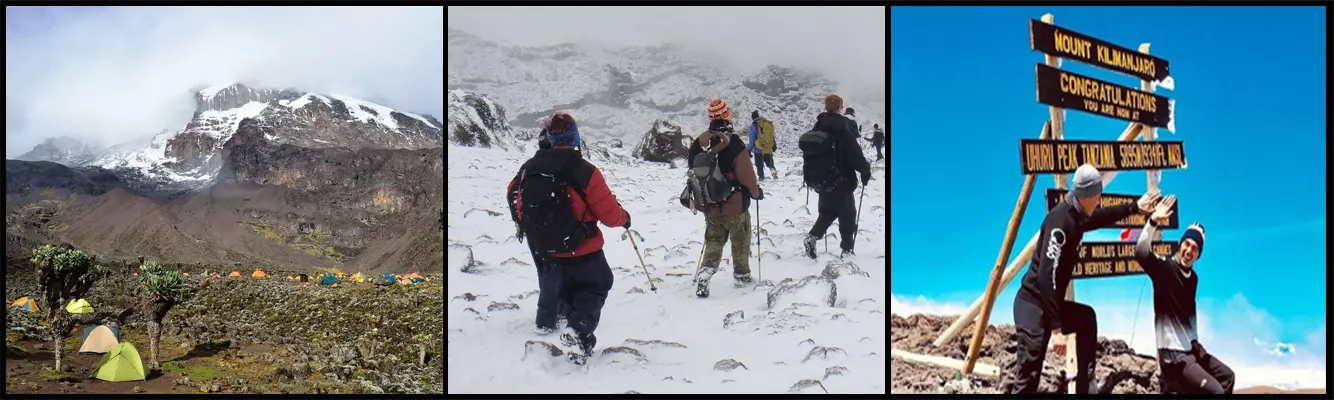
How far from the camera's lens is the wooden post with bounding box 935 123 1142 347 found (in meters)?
7.14

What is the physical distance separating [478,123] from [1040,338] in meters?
5.19

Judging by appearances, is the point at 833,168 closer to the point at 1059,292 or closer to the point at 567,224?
the point at 1059,292

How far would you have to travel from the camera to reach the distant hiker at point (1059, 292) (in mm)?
6844

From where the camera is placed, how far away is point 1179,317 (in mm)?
7234

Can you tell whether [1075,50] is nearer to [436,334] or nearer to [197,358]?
[436,334]

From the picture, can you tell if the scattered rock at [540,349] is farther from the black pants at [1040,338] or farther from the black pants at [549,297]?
the black pants at [1040,338]

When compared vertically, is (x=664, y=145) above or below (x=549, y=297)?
above

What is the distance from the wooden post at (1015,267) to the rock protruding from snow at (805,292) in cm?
102

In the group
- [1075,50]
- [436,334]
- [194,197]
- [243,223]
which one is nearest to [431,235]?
[243,223]

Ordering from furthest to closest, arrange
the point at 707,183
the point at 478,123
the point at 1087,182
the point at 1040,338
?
the point at 478,123 < the point at 707,183 < the point at 1040,338 < the point at 1087,182

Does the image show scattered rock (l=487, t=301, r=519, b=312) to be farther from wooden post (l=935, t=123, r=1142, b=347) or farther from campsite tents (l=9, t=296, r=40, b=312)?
campsite tents (l=9, t=296, r=40, b=312)

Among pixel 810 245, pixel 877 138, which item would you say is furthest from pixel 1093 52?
pixel 810 245

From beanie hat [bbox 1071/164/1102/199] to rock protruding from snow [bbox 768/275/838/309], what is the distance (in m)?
2.23

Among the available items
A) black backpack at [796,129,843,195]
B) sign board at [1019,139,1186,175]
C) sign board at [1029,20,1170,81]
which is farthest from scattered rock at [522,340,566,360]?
sign board at [1029,20,1170,81]
